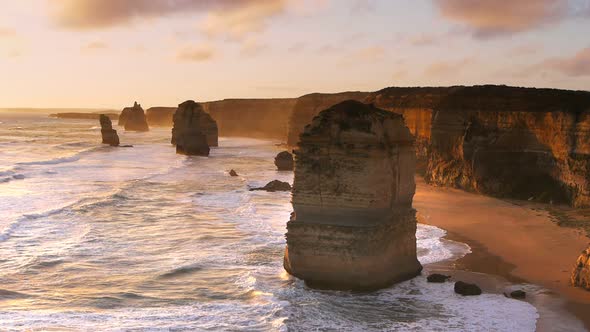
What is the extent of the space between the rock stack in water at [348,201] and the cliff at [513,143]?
1667 cm

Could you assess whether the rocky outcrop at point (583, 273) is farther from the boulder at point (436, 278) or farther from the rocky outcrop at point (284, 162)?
the rocky outcrop at point (284, 162)

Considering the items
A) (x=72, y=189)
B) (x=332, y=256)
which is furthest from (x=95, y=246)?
(x=72, y=189)

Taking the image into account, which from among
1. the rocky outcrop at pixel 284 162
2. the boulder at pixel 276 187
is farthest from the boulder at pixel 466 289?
the rocky outcrop at pixel 284 162

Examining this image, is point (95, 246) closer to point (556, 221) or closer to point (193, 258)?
point (193, 258)

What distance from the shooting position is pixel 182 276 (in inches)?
647

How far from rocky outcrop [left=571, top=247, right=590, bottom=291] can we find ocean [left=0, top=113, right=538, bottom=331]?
88.9 inches

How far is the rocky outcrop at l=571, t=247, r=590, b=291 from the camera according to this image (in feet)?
49.2

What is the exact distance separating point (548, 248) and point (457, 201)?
11361mm

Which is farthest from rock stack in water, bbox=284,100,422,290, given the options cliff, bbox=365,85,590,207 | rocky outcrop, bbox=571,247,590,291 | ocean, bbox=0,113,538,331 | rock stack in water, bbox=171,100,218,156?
rock stack in water, bbox=171,100,218,156

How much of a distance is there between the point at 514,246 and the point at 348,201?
26.2 feet

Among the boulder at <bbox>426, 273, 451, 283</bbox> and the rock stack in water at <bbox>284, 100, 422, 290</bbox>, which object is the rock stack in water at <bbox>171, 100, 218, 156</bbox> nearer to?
the rock stack in water at <bbox>284, 100, 422, 290</bbox>

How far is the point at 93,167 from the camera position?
48.9m

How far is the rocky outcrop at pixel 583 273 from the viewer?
590 inches

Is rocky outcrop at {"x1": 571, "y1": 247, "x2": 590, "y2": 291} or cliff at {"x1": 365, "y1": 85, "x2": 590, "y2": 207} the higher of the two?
cliff at {"x1": 365, "y1": 85, "x2": 590, "y2": 207}
